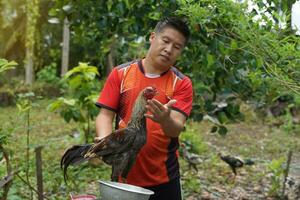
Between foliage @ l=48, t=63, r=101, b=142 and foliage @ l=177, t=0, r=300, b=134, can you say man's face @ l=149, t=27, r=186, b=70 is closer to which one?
foliage @ l=177, t=0, r=300, b=134

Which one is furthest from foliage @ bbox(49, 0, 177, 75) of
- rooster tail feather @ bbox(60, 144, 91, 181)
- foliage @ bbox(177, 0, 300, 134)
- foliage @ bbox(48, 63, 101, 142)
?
rooster tail feather @ bbox(60, 144, 91, 181)

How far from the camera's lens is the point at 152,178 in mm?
2912

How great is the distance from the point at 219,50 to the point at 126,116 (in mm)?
1316

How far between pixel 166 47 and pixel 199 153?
5202 mm

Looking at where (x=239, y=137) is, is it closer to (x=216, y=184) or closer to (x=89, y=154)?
(x=216, y=184)

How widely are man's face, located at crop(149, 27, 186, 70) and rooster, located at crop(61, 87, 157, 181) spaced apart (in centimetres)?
35

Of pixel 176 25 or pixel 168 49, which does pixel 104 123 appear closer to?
pixel 168 49

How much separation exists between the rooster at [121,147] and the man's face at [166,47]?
35cm

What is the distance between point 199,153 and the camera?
7.82 m

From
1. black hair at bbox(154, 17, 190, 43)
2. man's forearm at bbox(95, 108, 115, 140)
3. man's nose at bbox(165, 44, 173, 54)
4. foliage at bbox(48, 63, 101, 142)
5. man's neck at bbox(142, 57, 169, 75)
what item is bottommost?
foliage at bbox(48, 63, 101, 142)

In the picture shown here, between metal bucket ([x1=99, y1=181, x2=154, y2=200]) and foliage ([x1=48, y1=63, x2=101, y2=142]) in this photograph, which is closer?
metal bucket ([x1=99, y1=181, x2=154, y2=200])

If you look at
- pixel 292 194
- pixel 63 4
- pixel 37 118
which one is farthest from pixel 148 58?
pixel 37 118

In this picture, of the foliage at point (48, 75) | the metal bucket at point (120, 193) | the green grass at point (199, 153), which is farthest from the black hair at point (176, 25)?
the foliage at point (48, 75)

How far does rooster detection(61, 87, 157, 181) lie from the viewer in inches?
96.1
